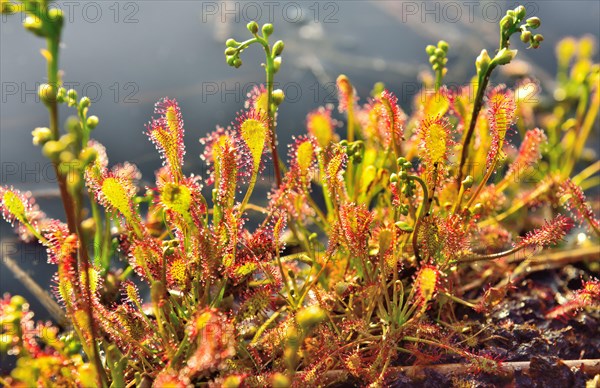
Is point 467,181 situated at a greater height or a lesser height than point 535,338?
greater

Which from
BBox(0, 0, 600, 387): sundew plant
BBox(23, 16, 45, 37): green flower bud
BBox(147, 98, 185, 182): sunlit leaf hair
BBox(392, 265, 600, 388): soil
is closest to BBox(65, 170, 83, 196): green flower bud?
BBox(0, 0, 600, 387): sundew plant

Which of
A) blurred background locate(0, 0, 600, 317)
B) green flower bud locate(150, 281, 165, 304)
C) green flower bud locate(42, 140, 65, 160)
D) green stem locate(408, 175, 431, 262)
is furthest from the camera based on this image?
blurred background locate(0, 0, 600, 317)

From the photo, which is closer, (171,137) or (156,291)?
(156,291)

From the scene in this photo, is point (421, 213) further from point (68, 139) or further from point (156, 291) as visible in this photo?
point (68, 139)

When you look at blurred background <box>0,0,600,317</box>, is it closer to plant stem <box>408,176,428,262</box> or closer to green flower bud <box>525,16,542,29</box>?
plant stem <box>408,176,428,262</box>

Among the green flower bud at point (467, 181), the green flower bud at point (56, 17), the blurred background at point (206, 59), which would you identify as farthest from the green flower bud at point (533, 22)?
the blurred background at point (206, 59)

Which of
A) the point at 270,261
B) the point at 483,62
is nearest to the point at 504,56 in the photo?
the point at 483,62
